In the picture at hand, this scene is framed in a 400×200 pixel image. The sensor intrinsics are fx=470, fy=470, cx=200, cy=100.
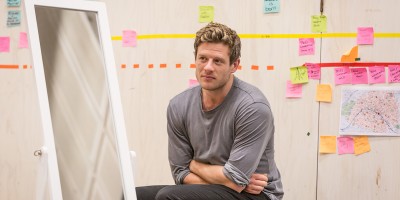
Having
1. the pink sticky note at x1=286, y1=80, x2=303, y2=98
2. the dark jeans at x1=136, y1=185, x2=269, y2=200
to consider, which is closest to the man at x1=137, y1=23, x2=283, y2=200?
the dark jeans at x1=136, y1=185, x2=269, y2=200

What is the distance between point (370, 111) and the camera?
244 cm

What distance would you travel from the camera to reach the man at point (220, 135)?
5.21 feet

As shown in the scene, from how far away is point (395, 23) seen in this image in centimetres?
242

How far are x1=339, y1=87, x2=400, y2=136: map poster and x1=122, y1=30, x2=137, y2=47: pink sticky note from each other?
1146 millimetres

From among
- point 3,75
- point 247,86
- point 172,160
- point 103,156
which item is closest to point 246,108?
point 247,86

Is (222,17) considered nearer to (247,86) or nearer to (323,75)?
(323,75)

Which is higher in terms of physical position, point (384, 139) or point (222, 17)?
point (222, 17)

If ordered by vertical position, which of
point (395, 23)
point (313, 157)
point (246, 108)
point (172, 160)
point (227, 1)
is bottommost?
point (313, 157)

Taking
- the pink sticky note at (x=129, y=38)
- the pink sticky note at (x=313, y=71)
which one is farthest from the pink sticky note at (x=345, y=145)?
the pink sticky note at (x=129, y=38)

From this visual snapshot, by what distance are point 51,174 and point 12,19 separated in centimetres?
159

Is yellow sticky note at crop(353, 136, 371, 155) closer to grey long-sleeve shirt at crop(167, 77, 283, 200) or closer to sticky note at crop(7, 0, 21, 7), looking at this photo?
grey long-sleeve shirt at crop(167, 77, 283, 200)

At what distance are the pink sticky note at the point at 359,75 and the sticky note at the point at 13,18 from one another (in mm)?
1852

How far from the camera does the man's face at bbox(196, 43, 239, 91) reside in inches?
65.1

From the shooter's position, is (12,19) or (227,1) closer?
(227,1)
